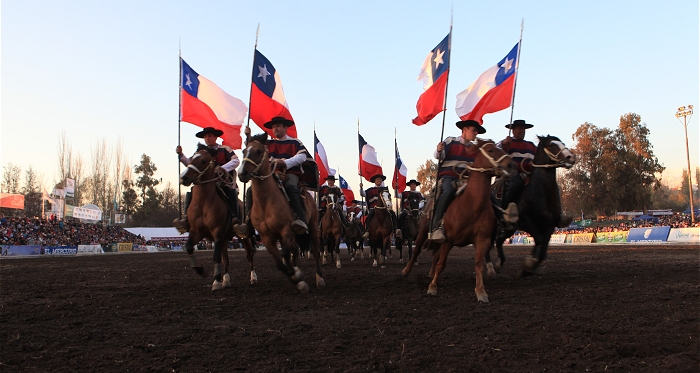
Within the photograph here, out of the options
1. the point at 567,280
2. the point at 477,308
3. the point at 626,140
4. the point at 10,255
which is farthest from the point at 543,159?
the point at 626,140

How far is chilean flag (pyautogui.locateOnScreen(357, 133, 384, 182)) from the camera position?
21.7 meters

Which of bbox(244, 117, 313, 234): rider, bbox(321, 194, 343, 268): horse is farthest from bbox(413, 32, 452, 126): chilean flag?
bbox(321, 194, 343, 268): horse

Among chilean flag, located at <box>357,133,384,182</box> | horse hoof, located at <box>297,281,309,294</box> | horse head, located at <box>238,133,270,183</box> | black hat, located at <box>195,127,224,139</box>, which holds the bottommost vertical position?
horse hoof, located at <box>297,281,309,294</box>

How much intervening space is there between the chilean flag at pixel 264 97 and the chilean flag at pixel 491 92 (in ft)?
13.6

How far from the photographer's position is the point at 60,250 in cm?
3991

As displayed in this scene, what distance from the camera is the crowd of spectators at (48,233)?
3953 centimetres

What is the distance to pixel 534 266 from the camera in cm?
866

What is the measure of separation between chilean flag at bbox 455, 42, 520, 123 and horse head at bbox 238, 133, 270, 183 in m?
5.12

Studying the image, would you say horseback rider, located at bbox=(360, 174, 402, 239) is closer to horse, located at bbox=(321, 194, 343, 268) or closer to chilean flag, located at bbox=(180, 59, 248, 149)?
horse, located at bbox=(321, 194, 343, 268)

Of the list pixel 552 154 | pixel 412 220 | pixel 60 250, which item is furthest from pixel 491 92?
pixel 60 250

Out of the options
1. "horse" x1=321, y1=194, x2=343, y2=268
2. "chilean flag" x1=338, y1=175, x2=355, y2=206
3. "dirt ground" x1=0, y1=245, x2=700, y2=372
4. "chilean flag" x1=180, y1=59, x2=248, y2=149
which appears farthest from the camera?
"chilean flag" x1=338, y1=175, x2=355, y2=206

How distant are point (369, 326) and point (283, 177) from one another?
4.47 m

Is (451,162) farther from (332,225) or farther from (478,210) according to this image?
(332,225)

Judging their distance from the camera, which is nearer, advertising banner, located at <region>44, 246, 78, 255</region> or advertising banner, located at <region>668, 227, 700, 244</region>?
advertising banner, located at <region>668, 227, 700, 244</region>
